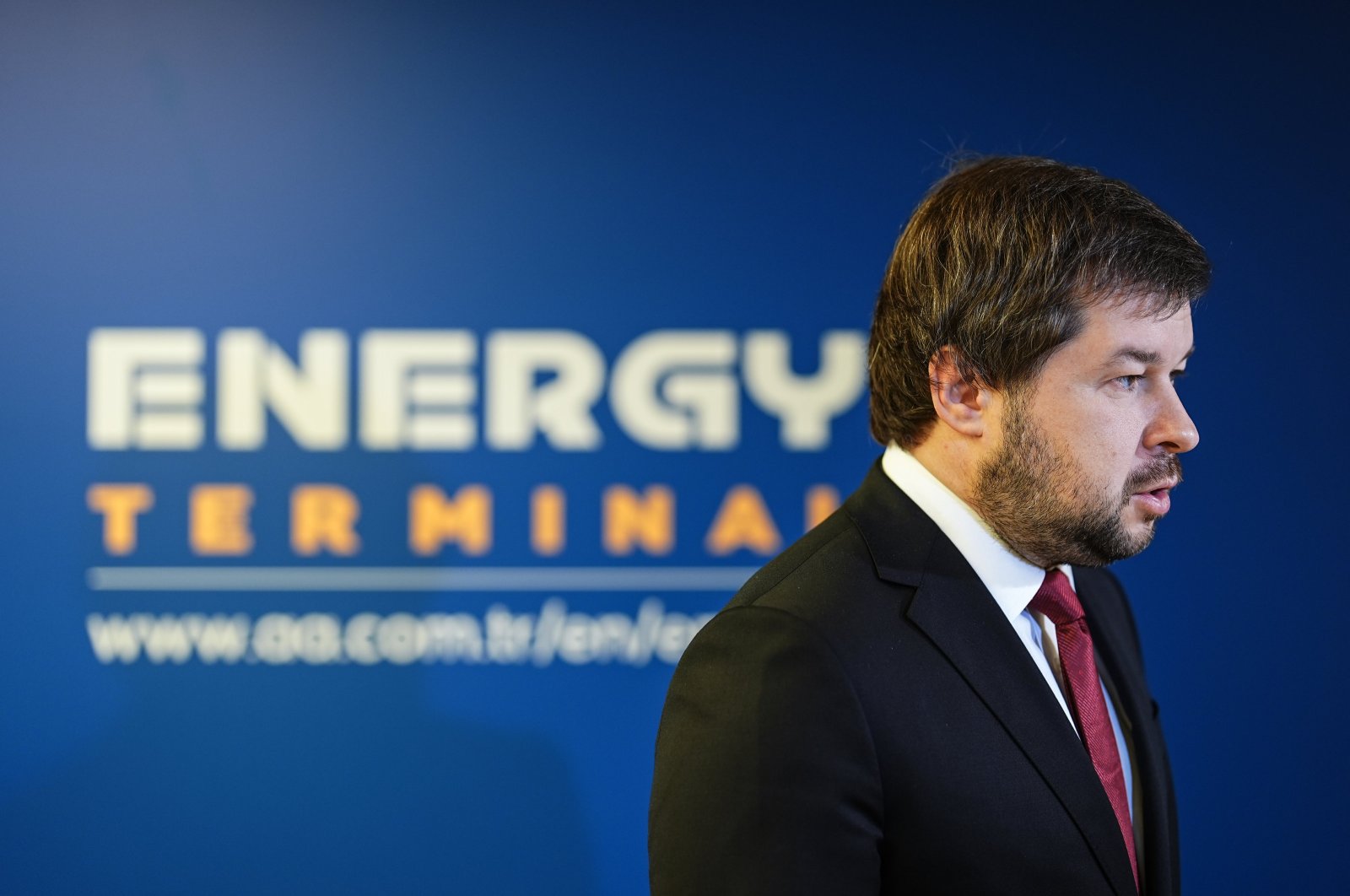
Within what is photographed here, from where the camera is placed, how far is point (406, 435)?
250cm

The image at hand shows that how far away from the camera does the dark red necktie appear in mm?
1251

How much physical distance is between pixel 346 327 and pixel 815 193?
1070 millimetres

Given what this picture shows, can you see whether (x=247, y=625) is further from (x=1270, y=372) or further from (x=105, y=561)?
(x=1270, y=372)

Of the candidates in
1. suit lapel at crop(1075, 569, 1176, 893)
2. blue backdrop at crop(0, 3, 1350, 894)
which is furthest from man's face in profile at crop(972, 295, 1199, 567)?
blue backdrop at crop(0, 3, 1350, 894)

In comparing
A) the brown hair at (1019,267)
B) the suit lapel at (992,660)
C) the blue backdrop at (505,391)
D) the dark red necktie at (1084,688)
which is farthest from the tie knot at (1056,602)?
the blue backdrop at (505,391)

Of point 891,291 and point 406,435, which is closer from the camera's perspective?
point 891,291

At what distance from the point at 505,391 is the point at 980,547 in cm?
147

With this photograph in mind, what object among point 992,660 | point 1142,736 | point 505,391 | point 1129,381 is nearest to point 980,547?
point 992,660

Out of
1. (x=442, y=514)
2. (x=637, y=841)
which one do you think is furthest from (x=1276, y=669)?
(x=442, y=514)

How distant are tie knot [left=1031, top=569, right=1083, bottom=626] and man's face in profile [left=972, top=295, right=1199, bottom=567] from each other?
7 centimetres

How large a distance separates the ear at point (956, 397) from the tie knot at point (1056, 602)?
20cm

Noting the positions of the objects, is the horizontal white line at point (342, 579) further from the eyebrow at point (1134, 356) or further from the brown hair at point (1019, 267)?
the eyebrow at point (1134, 356)

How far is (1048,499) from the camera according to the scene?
1219mm

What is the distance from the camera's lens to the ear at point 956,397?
1.27 m
